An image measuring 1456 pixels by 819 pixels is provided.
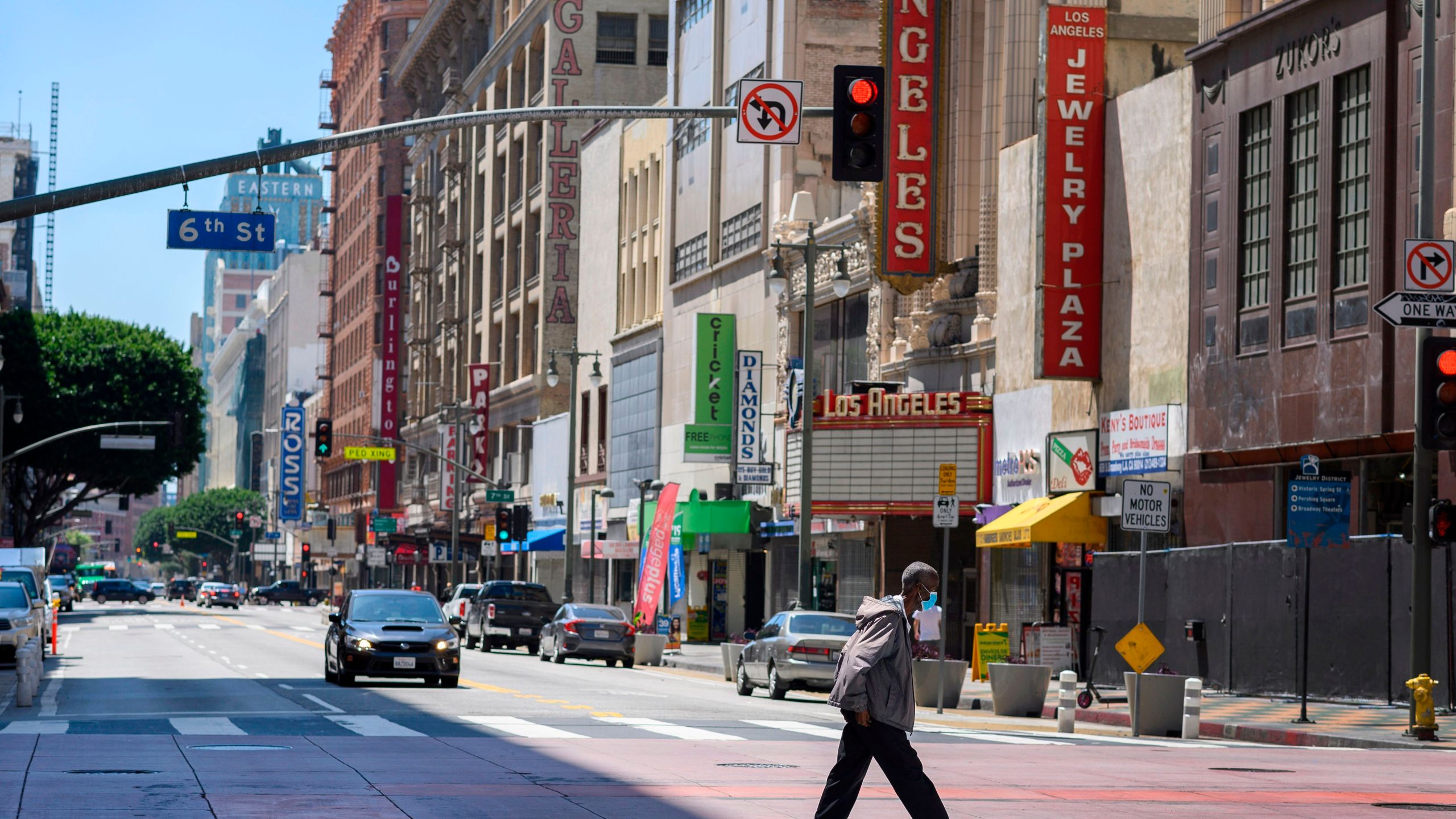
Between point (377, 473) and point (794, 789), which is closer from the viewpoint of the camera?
point (794, 789)

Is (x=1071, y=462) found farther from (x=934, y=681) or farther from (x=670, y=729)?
(x=670, y=729)

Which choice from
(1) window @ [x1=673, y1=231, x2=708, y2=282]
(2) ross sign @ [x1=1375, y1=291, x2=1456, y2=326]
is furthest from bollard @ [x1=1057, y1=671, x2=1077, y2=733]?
(1) window @ [x1=673, y1=231, x2=708, y2=282]

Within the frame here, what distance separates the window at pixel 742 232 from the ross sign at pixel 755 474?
9.50 metres

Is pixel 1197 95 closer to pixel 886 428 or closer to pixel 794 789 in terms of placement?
pixel 886 428

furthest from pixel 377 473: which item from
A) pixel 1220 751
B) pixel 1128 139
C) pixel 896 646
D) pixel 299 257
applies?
pixel 896 646

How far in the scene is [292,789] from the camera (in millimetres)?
13992

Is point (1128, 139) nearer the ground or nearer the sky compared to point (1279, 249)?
nearer the sky

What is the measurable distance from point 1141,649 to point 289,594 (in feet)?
321

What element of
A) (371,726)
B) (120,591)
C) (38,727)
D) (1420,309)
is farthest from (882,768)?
(120,591)

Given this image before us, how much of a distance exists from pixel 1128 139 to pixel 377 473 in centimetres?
8530

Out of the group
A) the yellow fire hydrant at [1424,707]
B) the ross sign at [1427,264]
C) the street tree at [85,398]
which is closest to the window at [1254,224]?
the ross sign at [1427,264]

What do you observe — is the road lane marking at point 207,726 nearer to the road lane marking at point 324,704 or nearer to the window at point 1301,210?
the road lane marking at point 324,704

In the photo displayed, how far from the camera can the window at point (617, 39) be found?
79.5 m

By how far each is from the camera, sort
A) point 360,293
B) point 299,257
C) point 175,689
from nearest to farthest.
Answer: point 175,689, point 360,293, point 299,257
